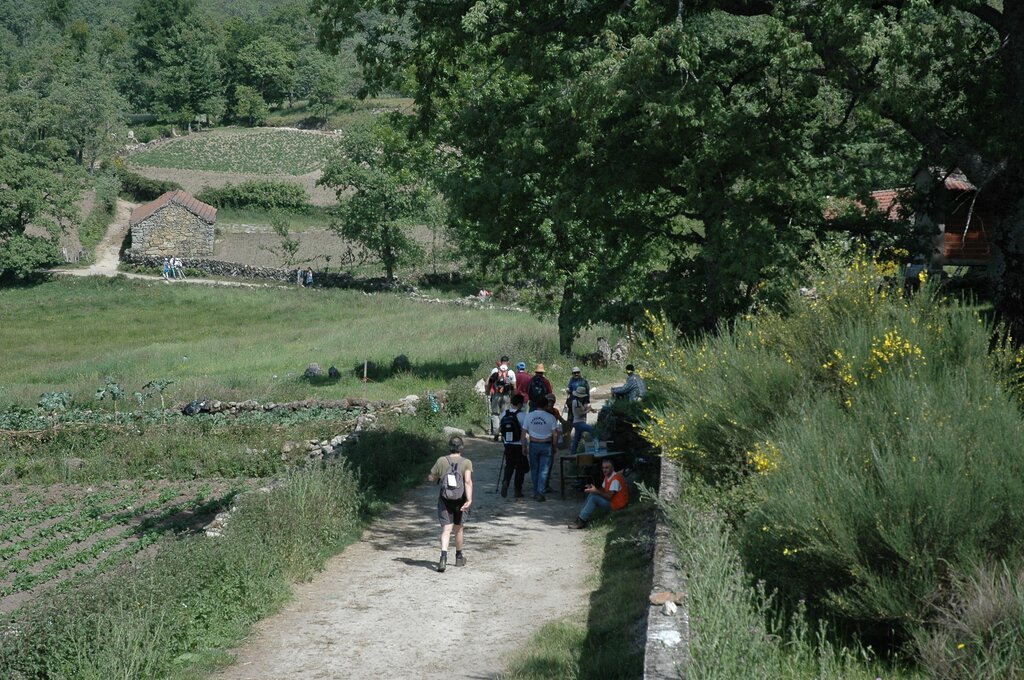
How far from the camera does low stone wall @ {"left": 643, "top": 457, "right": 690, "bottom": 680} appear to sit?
719 cm

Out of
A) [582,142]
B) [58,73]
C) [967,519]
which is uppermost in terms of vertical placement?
[58,73]

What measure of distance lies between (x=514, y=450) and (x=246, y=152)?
97492 millimetres

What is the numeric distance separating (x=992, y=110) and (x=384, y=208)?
1741 inches

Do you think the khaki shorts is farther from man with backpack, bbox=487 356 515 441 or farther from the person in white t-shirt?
man with backpack, bbox=487 356 515 441

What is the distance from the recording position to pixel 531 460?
16594 mm

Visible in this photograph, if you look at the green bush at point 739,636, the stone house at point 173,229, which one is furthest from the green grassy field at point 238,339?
the green bush at point 739,636

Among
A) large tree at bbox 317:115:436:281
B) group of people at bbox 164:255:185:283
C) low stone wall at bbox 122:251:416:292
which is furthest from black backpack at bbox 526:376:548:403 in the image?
group of people at bbox 164:255:185:283

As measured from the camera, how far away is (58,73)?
4508 inches

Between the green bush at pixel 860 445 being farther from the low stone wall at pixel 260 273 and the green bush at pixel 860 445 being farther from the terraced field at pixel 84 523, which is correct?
the low stone wall at pixel 260 273

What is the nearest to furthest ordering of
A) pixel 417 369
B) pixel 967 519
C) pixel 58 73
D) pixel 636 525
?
pixel 967 519, pixel 636 525, pixel 417 369, pixel 58 73

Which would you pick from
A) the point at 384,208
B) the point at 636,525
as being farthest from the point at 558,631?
the point at 384,208

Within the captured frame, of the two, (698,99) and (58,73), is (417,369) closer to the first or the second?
(698,99)

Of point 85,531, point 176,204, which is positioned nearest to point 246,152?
point 176,204

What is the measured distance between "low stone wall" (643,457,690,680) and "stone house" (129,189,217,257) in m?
62.1
